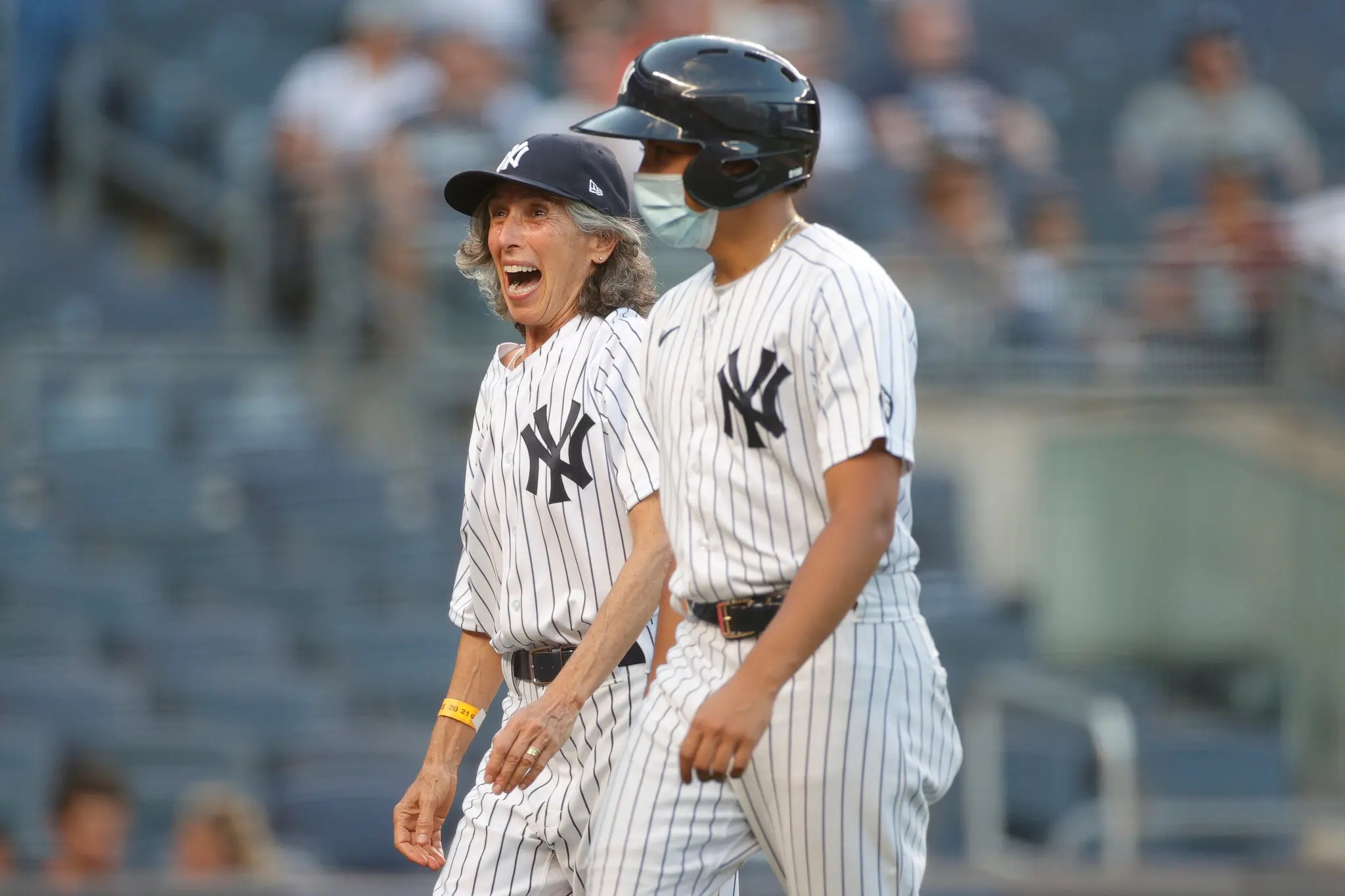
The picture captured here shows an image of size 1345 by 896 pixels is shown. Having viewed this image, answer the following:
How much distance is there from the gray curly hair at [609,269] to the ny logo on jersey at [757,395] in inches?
25.0

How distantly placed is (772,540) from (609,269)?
81 cm

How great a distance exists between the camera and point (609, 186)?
3.22m

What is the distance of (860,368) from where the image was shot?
2570 millimetres

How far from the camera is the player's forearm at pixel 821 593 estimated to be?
2.50m

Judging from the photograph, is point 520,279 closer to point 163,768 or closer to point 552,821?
point 552,821

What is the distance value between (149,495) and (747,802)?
17.9 feet

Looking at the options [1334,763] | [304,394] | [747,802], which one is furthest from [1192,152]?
[747,802]

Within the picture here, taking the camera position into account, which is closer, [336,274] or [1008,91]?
[336,274]

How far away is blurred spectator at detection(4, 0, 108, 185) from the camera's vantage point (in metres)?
8.95

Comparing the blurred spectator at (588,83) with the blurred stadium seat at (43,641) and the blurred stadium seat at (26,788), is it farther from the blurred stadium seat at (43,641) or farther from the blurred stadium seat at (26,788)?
the blurred stadium seat at (26,788)

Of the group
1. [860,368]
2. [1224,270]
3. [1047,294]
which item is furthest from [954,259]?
[860,368]

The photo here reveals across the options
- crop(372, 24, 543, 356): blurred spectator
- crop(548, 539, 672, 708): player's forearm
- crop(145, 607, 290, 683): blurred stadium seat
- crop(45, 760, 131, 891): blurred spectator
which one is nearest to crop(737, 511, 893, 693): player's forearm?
crop(548, 539, 672, 708): player's forearm

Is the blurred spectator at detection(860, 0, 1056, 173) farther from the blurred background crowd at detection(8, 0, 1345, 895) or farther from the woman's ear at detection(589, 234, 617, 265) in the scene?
the woman's ear at detection(589, 234, 617, 265)

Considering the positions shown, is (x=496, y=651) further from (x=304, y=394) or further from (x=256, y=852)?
(x=304, y=394)
